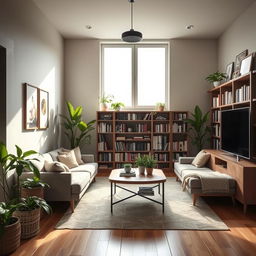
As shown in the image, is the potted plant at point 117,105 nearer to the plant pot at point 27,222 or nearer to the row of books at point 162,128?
the row of books at point 162,128

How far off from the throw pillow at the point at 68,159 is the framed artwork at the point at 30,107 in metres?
0.75

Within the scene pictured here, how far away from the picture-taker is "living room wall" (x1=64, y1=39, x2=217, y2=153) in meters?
6.34

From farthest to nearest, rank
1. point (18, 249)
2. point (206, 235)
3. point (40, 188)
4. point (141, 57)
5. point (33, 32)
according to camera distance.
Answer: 1. point (141, 57)
2. point (33, 32)
3. point (40, 188)
4. point (206, 235)
5. point (18, 249)

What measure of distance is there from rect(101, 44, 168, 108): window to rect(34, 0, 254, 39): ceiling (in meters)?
0.52

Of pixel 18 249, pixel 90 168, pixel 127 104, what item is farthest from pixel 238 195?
pixel 127 104

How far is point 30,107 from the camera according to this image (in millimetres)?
4121

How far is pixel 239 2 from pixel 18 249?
492cm

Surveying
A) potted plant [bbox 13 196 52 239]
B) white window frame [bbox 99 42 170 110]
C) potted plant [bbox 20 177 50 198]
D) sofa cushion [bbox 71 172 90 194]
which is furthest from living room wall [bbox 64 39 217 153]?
potted plant [bbox 13 196 52 239]

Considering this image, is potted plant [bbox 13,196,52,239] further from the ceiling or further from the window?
the window

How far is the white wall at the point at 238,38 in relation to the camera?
14.3ft

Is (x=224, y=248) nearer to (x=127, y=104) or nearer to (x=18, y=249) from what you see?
(x=18, y=249)

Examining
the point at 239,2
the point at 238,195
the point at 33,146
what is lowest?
the point at 238,195

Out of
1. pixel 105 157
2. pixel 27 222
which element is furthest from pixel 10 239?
pixel 105 157

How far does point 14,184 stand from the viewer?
3430mm
